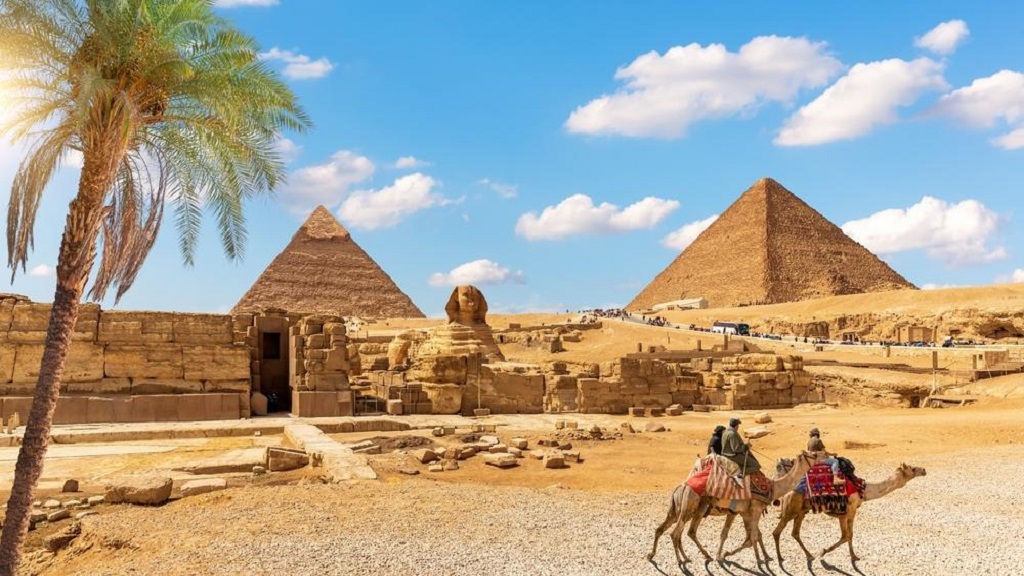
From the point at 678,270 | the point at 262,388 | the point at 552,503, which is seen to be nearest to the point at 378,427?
the point at 262,388

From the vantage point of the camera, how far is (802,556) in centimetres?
586

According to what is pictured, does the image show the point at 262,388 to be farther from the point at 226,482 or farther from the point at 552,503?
the point at 552,503

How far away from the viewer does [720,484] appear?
5.51m

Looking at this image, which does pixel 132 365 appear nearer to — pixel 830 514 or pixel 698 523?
pixel 698 523

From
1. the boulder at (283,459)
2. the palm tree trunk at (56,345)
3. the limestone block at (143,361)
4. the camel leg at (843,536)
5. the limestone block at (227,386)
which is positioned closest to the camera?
the camel leg at (843,536)

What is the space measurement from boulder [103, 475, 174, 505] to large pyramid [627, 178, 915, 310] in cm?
10774

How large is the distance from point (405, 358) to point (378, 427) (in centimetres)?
752

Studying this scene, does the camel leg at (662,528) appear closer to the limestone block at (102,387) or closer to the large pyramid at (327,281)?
the limestone block at (102,387)

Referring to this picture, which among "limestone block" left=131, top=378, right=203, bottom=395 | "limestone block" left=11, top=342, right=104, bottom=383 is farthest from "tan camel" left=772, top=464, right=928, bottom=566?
"limestone block" left=11, top=342, right=104, bottom=383

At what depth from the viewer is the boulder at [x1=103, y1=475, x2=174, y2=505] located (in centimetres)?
747

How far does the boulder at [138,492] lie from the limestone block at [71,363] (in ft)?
24.0

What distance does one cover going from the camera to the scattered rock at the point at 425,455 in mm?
10102

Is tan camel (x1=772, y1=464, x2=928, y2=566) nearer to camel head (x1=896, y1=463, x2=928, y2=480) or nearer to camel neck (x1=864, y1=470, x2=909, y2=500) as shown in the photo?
camel neck (x1=864, y1=470, x2=909, y2=500)

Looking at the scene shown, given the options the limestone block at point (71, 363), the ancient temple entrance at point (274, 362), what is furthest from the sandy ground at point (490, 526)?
the ancient temple entrance at point (274, 362)
